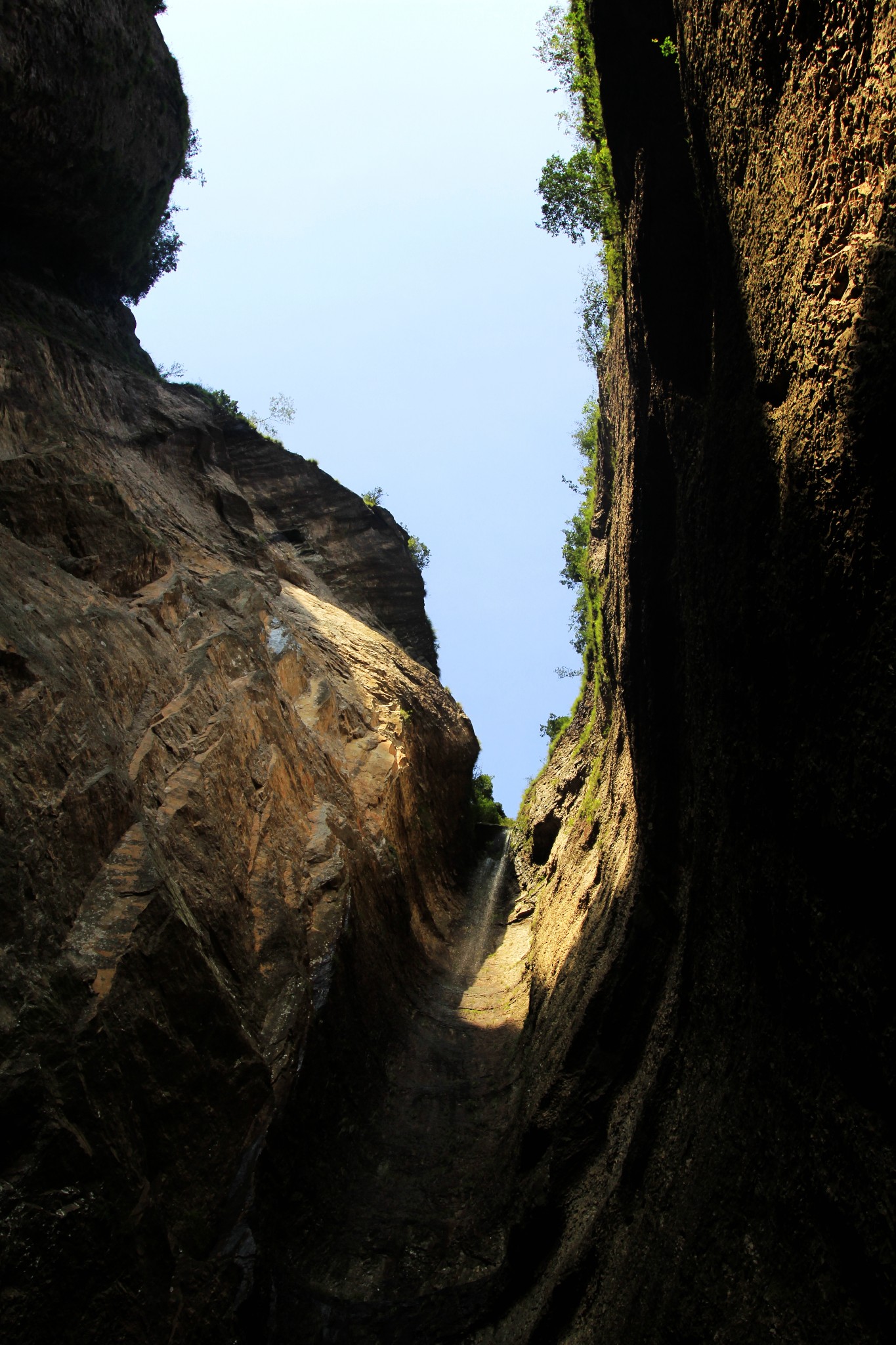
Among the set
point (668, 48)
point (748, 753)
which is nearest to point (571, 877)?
point (748, 753)

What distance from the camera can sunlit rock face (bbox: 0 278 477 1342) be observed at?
5527 mm

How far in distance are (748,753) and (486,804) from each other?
987 inches

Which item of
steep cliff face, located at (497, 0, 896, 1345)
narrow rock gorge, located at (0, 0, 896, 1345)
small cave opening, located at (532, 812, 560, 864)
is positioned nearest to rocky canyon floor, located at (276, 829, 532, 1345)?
narrow rock gorge, located at (0, 0, 896, 1345)

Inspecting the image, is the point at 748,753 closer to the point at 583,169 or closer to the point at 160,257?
the point at 583,169

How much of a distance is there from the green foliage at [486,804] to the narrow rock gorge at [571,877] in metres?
13.9

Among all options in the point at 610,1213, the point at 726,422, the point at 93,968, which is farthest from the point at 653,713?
the point at 93,968

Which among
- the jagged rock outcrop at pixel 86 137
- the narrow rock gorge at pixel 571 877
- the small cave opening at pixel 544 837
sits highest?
the jagged rock outcrop at pixel 86 137

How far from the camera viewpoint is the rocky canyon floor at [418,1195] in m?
7.43

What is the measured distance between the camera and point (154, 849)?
299 inches

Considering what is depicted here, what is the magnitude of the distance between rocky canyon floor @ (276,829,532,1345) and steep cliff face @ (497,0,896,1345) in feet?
2.75

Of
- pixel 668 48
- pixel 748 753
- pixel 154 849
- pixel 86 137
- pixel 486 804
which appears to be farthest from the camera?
pixel 486 804

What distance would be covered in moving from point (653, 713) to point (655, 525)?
7.83 feet

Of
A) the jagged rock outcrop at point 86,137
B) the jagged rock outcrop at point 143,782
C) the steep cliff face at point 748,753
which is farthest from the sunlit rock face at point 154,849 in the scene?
the steep cliff face at point 748,753

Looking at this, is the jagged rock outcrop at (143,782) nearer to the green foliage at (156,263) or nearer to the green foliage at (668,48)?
the green foliage at (156,263)
